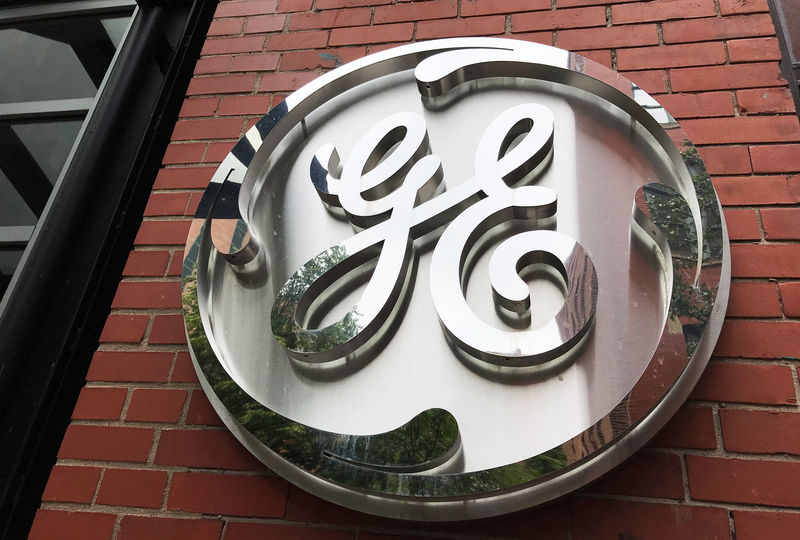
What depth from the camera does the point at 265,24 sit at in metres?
2.16

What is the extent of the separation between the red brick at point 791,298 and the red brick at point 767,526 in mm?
430

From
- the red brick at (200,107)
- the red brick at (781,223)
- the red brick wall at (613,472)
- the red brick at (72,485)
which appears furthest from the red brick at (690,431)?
the red brick at (200,107)

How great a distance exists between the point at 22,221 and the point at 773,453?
2397mm

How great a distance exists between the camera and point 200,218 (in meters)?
1.62

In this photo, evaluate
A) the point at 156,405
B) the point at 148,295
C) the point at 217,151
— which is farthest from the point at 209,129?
the point at 156,405

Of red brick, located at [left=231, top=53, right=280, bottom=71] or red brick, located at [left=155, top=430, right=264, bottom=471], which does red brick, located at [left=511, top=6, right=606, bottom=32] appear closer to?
red brick, located at [left=231, top=53, right=280, bottom=71]

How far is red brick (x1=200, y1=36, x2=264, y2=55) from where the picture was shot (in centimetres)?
212

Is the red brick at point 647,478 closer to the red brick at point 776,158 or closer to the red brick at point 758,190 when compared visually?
the red brick at point 758,190

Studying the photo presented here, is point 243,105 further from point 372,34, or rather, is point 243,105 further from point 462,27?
point 462,27

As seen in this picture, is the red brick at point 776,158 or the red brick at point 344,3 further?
the red brick at point 344,3

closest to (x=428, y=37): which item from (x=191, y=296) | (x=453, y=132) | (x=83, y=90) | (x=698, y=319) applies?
(x=453, y=132)

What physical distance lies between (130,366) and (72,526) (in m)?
0.39

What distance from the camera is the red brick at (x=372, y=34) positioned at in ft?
6.52

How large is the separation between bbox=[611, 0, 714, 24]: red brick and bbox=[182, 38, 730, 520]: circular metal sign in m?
0.34
